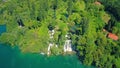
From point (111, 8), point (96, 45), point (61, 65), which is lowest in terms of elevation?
point (61, 65)

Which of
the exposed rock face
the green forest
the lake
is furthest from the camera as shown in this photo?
the exposed rock face

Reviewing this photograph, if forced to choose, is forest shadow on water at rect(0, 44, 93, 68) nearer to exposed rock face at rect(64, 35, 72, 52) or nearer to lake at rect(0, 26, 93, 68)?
lake at rect(0, 26, 93, 68)

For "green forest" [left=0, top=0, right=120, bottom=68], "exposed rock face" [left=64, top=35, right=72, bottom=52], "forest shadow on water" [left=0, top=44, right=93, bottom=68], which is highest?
"green forest" [left=0, top=0, right=120, bottom=68]

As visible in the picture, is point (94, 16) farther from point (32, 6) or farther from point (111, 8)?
point (32, 6)

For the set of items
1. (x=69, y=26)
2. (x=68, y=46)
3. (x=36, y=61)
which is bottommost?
(x=36, y=61)

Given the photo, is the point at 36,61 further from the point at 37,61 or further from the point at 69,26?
the point at 69,26

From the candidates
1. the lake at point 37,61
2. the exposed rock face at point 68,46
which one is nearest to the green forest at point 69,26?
the exposed rock face at point 68,46

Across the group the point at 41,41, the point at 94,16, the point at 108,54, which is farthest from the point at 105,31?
the point at 41,41

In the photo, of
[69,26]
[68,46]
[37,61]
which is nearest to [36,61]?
[37,61]

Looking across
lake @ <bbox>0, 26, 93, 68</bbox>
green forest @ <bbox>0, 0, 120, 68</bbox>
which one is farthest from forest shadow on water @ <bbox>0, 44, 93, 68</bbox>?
green forest @ <bbox>0, 0, 120, 68</bbox>
